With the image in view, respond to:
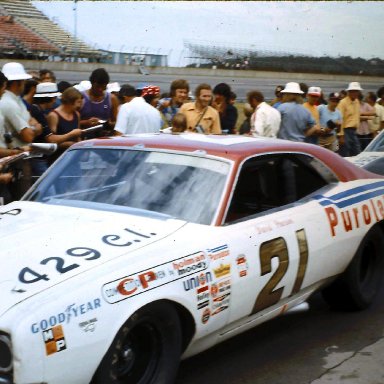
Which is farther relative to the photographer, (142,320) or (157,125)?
(157,125)

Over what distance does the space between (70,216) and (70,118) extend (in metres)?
3.28

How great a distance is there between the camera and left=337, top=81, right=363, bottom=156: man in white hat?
11523mm

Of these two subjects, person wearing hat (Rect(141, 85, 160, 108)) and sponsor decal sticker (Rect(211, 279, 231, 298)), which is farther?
person wearing hat (Rect(141, 85, 160, 108))

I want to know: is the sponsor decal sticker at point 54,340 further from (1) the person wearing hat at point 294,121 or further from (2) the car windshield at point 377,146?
(2) the car windshield at point 377,146

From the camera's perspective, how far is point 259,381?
155 inches

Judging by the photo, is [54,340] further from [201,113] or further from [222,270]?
[201,113]

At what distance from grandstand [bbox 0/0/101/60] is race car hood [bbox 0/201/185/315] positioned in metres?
34.8

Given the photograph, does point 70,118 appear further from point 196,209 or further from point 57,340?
point 57,340

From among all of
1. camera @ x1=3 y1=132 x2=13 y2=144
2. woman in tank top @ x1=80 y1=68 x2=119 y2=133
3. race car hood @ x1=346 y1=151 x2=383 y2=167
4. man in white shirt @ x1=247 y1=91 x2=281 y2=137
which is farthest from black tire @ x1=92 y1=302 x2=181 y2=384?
race car hood @ x1=346 y1=151 x2=383 y2=167

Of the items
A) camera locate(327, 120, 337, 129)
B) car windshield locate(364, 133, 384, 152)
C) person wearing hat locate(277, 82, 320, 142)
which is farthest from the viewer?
camera locate(327, 120, 337, 129)

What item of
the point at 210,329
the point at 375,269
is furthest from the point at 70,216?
the point at 375,269

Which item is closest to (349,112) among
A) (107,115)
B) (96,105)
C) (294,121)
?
(294,121)

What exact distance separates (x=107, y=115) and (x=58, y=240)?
4.78 meters

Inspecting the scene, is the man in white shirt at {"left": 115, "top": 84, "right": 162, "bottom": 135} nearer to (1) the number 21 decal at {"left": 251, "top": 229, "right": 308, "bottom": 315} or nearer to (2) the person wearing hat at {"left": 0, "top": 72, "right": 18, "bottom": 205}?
(2) the person wearing hat at {"left": 0, "top": 72, "right": 18, "bottom": 205}
